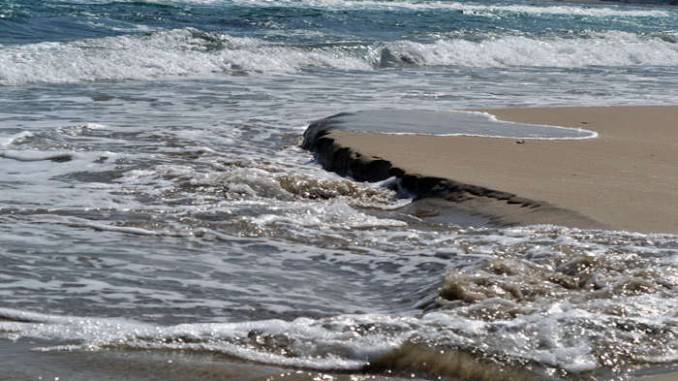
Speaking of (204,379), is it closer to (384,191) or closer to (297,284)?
(297,284)

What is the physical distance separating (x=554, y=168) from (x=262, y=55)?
39.1 feet

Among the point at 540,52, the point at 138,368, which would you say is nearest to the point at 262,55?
the point at 540,52

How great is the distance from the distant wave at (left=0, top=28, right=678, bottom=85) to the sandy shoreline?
25.3 ft

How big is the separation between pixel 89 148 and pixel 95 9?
1732 cm

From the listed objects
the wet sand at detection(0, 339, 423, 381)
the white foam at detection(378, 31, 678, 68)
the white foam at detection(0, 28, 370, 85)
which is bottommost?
the white foam at detection(378, 31, 678, 68)

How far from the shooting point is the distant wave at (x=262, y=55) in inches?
609

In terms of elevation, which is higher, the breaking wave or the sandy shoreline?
the breaking wave

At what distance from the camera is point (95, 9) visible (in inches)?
965

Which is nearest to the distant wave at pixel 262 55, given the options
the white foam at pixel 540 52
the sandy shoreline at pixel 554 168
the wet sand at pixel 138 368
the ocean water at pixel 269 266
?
the white foam at pixel 540 52

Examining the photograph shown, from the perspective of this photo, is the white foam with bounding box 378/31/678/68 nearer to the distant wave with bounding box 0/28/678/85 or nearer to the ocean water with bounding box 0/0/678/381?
the distant wave with bounding box 0/28/678/85

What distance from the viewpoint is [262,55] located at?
18.3 m

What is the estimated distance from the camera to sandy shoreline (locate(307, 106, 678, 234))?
5543 millimetres

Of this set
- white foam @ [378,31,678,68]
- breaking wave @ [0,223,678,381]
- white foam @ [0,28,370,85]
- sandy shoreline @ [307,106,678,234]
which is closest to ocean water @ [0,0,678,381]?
breaking wave @ [0,223,678,381]

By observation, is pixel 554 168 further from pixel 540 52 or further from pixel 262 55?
pixel 540 52
